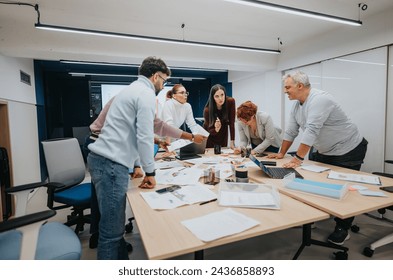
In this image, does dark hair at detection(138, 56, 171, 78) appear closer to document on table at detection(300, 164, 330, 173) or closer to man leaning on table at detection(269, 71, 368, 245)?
man leaning on table at detection(269, 71, 368, 245)

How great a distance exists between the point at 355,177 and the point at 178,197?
1389 millimetres

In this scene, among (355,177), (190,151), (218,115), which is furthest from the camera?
(218,115)

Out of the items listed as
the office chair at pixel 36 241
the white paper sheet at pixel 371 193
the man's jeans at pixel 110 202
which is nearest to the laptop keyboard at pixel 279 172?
the white paper sheet at pixel 371 193

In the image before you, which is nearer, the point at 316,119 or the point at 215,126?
the point at 316,119

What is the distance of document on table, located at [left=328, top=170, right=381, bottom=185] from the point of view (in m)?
1.67

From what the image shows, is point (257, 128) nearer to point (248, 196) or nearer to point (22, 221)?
point (248, 196)

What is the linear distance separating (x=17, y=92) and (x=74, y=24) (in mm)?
1428

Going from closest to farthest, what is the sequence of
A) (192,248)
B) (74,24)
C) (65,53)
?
(192,248)
(74,24)
(65,53)

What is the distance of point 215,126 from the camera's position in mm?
3203

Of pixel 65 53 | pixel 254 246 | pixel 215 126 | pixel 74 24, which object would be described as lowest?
pixel 254 246

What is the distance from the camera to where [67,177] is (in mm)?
2338

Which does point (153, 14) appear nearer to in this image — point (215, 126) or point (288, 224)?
point (215, 126)

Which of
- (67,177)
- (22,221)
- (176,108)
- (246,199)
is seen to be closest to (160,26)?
(176,108)

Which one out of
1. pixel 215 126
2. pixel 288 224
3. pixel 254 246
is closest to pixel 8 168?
pixel 215 126
